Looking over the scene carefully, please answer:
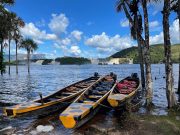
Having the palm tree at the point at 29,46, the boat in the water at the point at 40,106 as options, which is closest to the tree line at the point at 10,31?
the palm tree at the point at 29,46

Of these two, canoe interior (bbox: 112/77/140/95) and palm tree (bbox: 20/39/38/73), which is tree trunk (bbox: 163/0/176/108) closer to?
canoe interior (bbox: 112/77/140/95)

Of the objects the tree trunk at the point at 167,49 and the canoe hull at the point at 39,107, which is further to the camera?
the tree trunk at the point at 167,49

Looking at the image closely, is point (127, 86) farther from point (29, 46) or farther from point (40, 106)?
point (29, 46)

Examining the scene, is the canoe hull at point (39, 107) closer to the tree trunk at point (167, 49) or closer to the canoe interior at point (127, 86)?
the canoe interior at point (127, 86)

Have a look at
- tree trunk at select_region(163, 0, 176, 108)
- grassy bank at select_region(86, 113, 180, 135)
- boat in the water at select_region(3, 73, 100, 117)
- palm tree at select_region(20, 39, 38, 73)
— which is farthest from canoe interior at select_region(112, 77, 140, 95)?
palm tree at select_region(20, 39, 38, 73)

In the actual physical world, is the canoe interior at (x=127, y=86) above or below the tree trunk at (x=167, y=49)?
below

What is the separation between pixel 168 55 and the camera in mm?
16406

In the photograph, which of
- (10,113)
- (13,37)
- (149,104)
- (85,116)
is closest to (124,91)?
(149,104)

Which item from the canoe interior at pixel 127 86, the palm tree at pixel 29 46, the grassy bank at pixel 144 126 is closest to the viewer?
the grassy bank at pixel 144 126

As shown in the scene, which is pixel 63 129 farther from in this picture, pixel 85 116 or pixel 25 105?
pixel 25 105

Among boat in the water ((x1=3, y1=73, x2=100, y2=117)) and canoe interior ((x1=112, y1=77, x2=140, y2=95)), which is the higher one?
canoe interior ((x1=112, y1=77, x2=140, y2=95))

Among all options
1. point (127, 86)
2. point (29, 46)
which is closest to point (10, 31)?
point (29, 46)

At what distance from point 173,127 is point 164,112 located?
12.9 feet

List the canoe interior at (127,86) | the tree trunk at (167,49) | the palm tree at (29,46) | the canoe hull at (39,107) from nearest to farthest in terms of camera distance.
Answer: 1. the canoe hull at (39,107)
2. the tree trunk at (167,49)
3. the canoe interior at (127,86)
4. the palm tree at (29,46)
